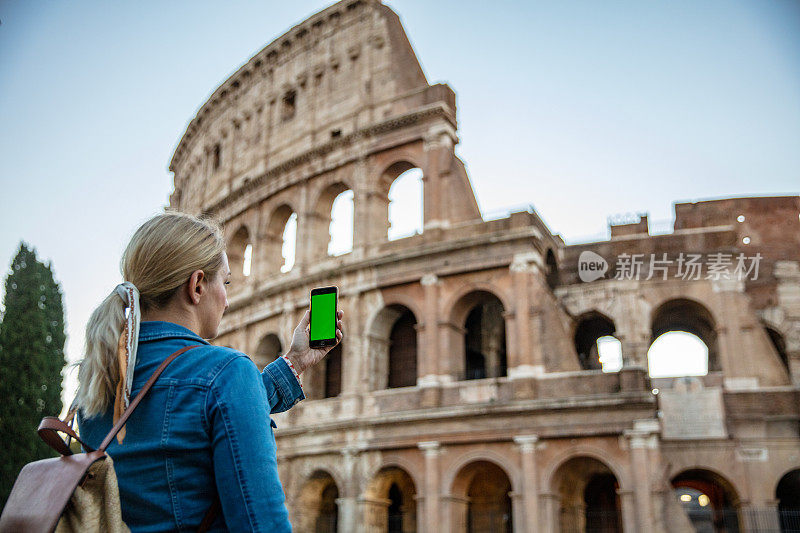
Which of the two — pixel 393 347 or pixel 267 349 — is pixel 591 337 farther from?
pixel 267 349

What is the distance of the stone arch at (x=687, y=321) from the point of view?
736 inches

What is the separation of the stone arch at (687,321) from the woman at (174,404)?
59.7 ft

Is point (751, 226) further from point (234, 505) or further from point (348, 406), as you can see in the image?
point (234, 505)

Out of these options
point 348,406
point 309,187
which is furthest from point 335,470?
point 309,187

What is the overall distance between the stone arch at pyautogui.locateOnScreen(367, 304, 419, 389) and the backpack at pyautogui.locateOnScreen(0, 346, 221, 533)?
1725 centimetres

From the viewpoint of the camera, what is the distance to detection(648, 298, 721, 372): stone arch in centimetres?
1870

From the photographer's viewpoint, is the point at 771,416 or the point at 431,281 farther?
the point at 431,281

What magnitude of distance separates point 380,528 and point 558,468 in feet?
15.6

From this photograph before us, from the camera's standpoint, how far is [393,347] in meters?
20.0

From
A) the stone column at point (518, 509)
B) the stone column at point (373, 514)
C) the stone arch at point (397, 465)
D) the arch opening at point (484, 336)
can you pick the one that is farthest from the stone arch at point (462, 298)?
the stone column at point (373, 514)

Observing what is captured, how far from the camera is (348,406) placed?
61.0ft

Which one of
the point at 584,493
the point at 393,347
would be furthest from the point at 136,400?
the point at 584,493

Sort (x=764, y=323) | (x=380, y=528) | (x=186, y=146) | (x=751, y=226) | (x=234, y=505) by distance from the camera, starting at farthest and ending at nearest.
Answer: (x=186, y=146) → (x=751, y=226) → (x=764, y=323) → (x=380, y=528) → (x=234, y=505)

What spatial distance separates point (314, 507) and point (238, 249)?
407 inches
